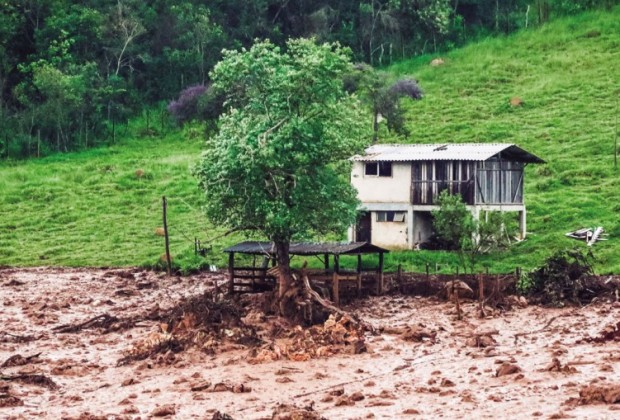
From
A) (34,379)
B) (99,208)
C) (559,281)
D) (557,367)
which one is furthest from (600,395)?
(99,208)

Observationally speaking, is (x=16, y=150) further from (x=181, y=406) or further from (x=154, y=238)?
(x=181, y=406)

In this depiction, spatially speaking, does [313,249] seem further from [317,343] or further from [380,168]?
[317,343]

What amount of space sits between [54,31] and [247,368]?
54250 mm

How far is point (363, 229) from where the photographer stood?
5322cm

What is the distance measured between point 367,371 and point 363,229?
76.7 ft

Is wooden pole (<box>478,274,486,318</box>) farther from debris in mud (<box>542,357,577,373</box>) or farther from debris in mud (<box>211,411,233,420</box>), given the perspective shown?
debris in mud (<box>211,411,233,420</box>)

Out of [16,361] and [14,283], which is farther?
[14,283]

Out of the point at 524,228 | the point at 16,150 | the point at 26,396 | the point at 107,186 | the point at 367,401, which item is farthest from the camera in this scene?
the point at 16,150

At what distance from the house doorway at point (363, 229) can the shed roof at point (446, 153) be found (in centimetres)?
248

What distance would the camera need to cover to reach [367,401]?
26.0 meters

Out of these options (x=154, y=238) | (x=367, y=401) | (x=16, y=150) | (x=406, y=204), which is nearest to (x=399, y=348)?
(x=367, y=401)

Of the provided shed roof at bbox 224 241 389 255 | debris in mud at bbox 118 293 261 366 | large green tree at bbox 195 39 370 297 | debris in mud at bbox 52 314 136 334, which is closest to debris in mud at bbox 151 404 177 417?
debris in mud at bbox 118 293 261 366

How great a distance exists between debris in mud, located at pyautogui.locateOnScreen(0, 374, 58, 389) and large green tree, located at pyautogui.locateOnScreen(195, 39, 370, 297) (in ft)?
34.9

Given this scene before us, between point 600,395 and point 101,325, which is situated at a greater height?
point 600,395
